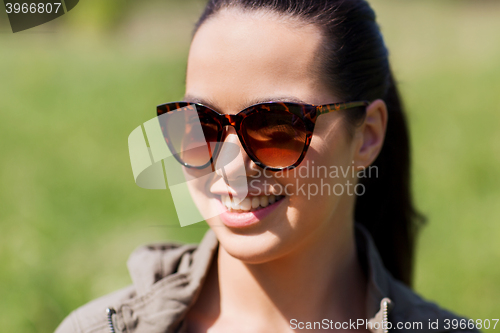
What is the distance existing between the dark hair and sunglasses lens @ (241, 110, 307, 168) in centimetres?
24

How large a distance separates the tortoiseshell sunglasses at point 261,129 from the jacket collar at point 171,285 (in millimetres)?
442

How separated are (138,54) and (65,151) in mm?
3657

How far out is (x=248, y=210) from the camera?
160cm

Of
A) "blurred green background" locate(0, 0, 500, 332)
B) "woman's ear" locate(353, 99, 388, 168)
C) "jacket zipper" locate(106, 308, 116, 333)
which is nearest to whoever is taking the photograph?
"jacket zipper" locate(106, 308, 116, 333)

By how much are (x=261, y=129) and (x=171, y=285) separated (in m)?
0.69

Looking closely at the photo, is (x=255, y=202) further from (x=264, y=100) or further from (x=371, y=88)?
(x=371, y=88)

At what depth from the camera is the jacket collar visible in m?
1.66

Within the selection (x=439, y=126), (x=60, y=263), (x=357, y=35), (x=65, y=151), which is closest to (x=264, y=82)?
(x=357, y=35)

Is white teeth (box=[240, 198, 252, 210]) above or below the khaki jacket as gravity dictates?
above

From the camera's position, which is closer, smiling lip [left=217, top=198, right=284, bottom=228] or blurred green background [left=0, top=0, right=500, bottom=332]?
smiling lip [left=217, top=198, right=284, bottom=228]

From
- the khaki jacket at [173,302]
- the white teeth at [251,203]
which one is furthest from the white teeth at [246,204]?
the khaki jacket at [173,302]

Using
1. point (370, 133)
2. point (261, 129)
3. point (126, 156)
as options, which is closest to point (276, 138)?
point (261, 129)

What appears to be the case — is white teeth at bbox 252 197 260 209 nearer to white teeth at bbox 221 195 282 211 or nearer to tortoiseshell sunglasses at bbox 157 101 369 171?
Result: white teeth at bbox 221 195 282 211

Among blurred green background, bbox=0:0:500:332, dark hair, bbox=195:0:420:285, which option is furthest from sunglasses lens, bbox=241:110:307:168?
blurred green background, bbox=0:0:500:332
